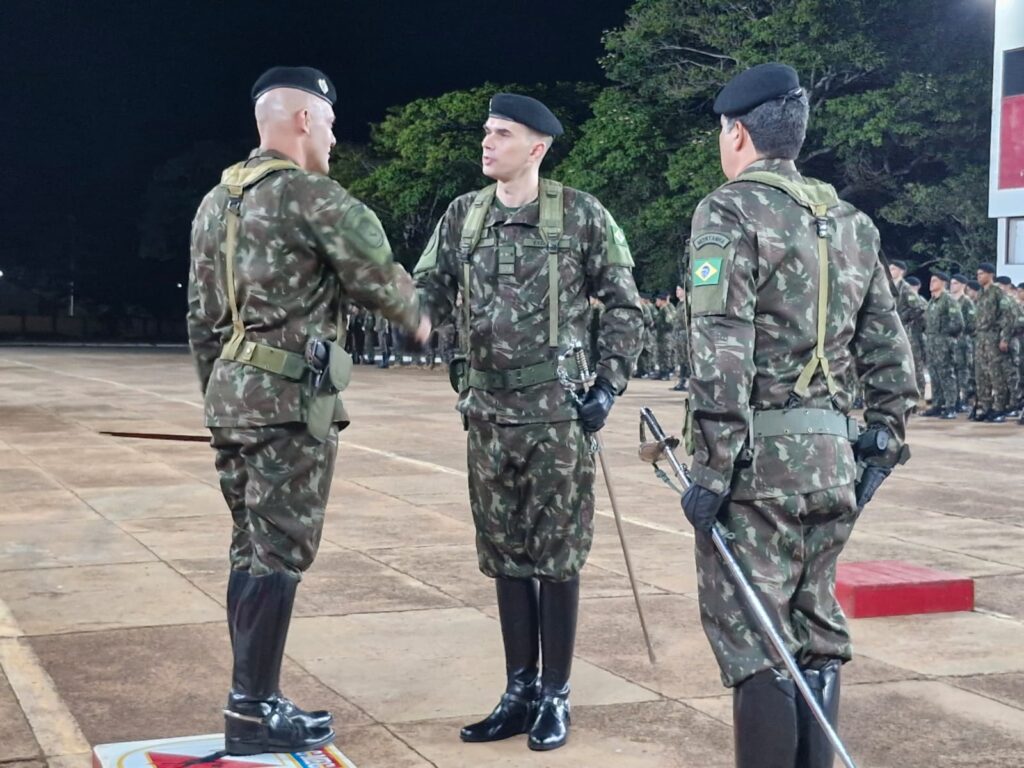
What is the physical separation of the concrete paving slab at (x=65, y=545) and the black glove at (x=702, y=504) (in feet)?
17.2

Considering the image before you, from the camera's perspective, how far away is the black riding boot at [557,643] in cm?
493

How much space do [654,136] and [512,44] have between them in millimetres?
24084

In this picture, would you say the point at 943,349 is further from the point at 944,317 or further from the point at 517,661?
the point at 517,661

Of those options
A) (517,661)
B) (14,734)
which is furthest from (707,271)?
(14,734)

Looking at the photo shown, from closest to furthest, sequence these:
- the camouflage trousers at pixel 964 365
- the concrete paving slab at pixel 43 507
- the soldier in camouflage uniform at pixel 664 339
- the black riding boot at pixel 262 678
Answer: the black riding boot at pixel 262 678 → the concrete paving slab at pixel 43 507 → the camouflage trousers at pixel 964 365 → the soldier in camouflage uniform at pixel 664 339

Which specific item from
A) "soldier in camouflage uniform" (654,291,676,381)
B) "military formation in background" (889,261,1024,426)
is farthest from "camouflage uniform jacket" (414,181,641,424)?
"soldier in camouflage uniform" (654,291,676,381)

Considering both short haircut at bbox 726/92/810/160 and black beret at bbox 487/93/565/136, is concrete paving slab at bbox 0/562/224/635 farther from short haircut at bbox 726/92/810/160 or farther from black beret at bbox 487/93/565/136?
short haircut at bbox 726/92/810/160

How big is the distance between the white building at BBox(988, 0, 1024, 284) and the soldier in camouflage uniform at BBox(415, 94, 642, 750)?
3107 centimetres

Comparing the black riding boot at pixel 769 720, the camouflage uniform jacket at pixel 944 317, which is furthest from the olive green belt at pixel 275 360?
the camouflage uniform jacket at pixel 944 317

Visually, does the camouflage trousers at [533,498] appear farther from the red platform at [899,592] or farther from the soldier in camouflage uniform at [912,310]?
the soldier in camouflage uniform at [912,310]

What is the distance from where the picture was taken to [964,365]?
65.9ft

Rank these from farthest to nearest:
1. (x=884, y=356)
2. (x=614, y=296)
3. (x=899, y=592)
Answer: (x=899, y=592) → (x=614, y=296) → (x=884, y=356)

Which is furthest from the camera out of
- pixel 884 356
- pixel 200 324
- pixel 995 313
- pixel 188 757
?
pixel 995 313

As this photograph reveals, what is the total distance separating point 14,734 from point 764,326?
2974 millimetres
